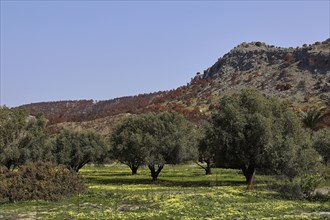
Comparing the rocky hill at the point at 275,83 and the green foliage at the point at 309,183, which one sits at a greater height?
the rocky hill at the point at 275,83

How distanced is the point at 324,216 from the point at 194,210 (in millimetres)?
7444

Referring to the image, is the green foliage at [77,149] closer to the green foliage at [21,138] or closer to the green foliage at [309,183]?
the green foliage at [21,138]

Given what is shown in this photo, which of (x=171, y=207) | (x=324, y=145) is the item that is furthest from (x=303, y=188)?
(x=324, y=145)

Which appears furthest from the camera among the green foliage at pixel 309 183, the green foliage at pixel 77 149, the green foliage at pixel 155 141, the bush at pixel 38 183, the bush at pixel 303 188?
the green foliage at pixel 77 149

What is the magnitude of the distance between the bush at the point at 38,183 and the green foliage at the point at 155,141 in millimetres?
18110

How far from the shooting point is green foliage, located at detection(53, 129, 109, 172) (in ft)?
227

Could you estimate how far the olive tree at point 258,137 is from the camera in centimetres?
4612

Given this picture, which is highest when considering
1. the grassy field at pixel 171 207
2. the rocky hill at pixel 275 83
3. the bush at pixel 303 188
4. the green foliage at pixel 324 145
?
the rocky hill at pixel 275 83

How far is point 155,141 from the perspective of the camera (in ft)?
192

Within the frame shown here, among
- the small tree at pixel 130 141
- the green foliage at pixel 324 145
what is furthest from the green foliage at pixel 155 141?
the green foliage at pixel 324 145

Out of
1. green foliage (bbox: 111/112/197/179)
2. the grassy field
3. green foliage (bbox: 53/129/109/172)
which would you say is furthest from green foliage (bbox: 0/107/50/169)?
the grassy field

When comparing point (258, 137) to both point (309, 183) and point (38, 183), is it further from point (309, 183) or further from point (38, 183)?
point (38, 183)

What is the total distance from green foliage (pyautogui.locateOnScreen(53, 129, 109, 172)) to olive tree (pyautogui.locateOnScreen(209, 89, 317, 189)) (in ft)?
89.1

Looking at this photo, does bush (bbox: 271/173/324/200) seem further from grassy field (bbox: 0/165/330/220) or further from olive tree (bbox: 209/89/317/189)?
olive tree (bbox: 209/89/317/189)
